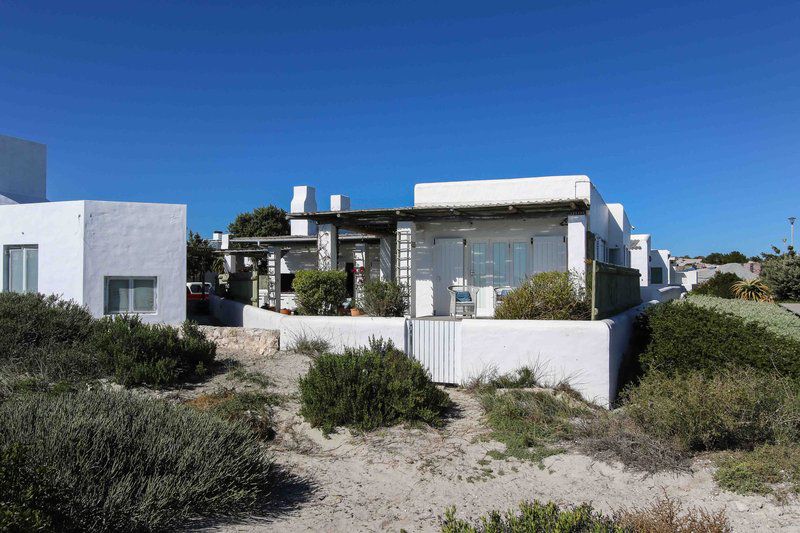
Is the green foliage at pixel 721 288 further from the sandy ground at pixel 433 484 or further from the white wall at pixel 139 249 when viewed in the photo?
the white wall at pixel 139 249

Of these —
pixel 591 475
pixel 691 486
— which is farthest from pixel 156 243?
pixel 691 486

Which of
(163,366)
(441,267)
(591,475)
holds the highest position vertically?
(441,267)

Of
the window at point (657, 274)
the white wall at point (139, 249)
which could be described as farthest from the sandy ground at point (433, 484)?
the window at point (657, 274)

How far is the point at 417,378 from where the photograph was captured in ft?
27.1

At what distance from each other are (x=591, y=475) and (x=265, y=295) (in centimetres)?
1651

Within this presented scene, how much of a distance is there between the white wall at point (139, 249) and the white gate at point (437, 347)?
735 cm

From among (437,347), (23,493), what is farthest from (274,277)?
(23,493)

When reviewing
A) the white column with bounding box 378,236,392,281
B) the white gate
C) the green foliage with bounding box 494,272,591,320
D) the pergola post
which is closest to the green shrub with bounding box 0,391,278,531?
the white gate

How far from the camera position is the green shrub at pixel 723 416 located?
6.23m

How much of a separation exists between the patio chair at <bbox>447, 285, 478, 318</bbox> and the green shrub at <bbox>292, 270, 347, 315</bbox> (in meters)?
3.39

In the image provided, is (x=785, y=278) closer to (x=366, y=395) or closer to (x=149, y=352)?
(x=366, y=395)

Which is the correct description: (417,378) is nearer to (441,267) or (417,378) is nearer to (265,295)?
(441,267)

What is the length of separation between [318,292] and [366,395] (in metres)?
5.68

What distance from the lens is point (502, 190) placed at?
1658 centimetres
